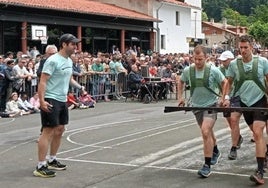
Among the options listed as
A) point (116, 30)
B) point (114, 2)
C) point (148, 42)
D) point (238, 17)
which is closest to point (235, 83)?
point (116, 30)

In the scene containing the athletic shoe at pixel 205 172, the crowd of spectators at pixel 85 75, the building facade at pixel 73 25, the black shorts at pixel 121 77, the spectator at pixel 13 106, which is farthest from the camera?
the building facade at pixel 73 25

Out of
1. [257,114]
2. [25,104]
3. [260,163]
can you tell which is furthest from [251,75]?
[25,104]

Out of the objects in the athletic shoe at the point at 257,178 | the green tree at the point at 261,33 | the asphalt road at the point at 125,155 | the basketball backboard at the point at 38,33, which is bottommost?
the asphalt road at the point at 125,155

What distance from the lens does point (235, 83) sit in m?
8.34

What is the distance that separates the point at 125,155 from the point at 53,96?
6.93 feet

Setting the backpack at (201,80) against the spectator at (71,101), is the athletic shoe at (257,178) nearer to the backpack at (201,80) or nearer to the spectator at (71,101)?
the backpack at (201,80)

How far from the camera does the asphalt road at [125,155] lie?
25.9 ft

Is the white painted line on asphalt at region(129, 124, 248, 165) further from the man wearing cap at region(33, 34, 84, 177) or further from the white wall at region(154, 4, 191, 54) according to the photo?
the white wall at region(154, 4, 191, 54)

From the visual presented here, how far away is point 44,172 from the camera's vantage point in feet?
26.9

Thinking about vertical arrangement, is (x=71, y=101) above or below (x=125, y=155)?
above

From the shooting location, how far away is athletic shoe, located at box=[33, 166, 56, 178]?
26.8ft

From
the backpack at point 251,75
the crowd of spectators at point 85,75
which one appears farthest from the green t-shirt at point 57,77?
the crowd of spectators at point 85,75

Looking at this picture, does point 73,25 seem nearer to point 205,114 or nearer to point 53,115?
point 53,115

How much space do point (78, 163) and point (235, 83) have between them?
9.13ft
